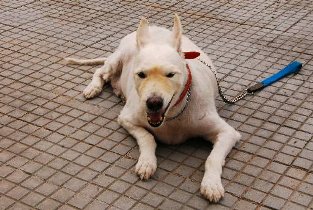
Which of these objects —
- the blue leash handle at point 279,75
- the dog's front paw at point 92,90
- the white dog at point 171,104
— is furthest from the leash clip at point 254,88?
the dog's front paw at point 92,90

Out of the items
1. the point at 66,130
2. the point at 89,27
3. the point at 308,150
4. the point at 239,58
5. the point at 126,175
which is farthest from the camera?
the point at 89,27

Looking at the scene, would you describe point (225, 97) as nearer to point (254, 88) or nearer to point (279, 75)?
point (254, 88)

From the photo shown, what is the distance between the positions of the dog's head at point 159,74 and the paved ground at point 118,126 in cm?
65

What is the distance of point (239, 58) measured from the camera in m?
6.45

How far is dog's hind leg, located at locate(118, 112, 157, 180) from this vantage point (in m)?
4.25

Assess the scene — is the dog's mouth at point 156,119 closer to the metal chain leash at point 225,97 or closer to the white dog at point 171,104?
the white dog at point 171,104

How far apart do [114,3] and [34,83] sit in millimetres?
3126

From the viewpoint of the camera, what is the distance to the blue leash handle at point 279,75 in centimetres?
563

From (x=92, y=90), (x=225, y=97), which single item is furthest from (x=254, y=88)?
(x=92, y=90)

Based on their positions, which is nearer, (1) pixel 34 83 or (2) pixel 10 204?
(2) pixel 10 204

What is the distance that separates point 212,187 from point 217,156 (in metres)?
0.39

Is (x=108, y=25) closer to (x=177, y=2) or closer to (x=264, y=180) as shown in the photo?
(x=177, y=2)

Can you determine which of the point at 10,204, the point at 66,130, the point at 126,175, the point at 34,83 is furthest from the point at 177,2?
the point at 10,204

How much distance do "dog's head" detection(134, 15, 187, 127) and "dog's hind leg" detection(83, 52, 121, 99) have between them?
142 centimetres
